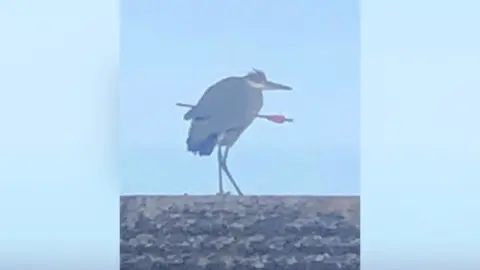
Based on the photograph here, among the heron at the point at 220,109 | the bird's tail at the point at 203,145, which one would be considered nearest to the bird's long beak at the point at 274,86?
the heron at the point at 220,109

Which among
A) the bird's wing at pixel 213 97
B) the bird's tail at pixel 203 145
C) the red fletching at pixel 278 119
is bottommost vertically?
the bird's tail at pixel 203 145

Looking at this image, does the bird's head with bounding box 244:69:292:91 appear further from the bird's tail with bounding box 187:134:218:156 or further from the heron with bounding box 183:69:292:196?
the bird's tail with bounding box 187:134:218:156

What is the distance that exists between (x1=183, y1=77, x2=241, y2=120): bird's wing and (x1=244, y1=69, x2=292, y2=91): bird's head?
0.02 metres

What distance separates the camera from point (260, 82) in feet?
5.26

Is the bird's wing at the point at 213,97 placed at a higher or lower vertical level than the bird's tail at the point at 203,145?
higher

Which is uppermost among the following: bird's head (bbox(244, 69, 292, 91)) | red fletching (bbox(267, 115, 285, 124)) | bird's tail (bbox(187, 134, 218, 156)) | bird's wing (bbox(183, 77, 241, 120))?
bird's head (bbox(244, 69, 292, 91))

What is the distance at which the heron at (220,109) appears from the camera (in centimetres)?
160

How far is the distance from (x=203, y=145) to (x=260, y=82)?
0.15 metres

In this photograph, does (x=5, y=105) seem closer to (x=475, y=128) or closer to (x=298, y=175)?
(x=298, y=175)

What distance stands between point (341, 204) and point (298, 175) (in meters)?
0.09

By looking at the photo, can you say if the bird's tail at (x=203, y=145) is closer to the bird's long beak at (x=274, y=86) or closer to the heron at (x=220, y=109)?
the heron at (x=220, y=109)

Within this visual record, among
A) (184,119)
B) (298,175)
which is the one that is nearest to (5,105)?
(184,119)

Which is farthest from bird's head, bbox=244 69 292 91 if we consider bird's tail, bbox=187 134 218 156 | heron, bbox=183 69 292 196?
bird's tail, bbox=187 134 218 156

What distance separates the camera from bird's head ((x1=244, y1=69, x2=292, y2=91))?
1.60 meters
